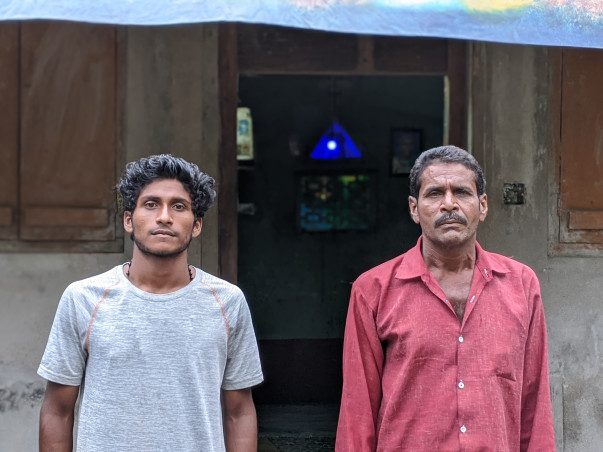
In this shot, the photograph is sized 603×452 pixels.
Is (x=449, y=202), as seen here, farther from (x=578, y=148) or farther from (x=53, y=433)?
(x=578, y=148)

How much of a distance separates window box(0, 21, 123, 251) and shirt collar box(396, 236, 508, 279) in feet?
7.95

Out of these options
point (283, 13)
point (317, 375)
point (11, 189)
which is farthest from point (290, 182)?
point (283, 13)

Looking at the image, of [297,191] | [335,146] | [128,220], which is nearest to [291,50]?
[128,220]

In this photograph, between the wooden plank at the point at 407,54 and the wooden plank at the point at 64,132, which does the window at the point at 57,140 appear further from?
the wooden plank at the point at 407,54

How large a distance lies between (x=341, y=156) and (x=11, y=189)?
159 inches

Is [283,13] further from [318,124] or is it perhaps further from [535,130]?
[318,124]

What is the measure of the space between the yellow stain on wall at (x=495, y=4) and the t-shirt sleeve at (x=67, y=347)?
2230mm

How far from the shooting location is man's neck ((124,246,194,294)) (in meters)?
2.56

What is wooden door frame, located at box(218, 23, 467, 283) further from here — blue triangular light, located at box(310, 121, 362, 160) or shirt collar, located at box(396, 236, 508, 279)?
blue triangular light, located at box(310, 121, 362, 160)

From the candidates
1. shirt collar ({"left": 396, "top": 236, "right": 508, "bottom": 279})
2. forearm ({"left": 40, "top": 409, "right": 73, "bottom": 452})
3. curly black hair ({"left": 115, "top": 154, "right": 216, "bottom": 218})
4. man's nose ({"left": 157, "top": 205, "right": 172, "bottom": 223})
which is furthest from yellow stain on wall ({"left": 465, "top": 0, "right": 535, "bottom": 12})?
forearm ({"left": 40, "top": 409, "right": 73, "bottom": 452})

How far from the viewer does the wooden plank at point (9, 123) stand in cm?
473

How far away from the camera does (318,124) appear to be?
829 cm

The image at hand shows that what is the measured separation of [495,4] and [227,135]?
200 centimetres

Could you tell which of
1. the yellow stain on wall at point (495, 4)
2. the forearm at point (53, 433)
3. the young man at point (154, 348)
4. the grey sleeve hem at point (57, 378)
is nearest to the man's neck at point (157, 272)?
the young man at point (154, 348)
